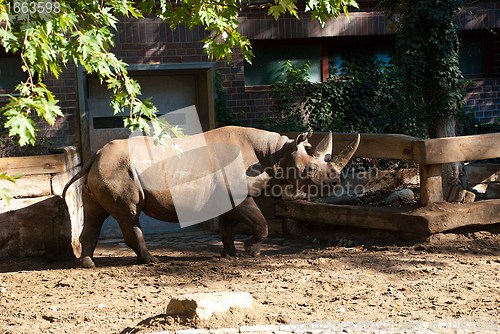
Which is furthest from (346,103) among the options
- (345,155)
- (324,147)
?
(345,155)

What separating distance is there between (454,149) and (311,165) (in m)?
1.67

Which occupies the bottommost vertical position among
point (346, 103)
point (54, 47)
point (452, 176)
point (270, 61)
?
point (452, 176)

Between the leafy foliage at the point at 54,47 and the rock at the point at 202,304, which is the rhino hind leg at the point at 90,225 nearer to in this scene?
the leafy foliage at the point at 54,47

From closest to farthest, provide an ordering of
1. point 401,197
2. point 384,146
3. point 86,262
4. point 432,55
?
point 86,262 → point 384,146 → point 401,197 → point 432,55

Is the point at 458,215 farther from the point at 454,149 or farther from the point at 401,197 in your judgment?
the point at 401,197

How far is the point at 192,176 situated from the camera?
30.2 ft

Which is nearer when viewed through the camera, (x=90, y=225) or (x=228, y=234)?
(x=90, y=225)

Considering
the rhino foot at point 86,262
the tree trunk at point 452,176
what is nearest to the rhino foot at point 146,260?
the rhino foot at point 86,262

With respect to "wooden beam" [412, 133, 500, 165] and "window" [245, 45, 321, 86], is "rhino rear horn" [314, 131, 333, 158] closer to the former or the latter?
"wooden beam" [412, 133, 500, 165]

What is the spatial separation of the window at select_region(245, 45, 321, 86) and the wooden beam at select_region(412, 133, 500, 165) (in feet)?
19.0

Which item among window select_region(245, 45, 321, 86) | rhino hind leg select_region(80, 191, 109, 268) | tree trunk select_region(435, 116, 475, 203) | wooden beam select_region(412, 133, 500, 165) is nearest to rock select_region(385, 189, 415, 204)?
tree trunk select_region(435, 116, 475, 203)

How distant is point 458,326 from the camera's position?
5.94m

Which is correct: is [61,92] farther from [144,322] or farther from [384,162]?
[144,322]

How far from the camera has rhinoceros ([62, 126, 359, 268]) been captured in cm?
903
